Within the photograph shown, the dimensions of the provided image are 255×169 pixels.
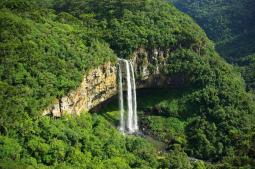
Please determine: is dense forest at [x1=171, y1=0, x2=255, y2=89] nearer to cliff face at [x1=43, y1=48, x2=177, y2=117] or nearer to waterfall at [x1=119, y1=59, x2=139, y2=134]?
cliff face at [x1=43, y1=48, x2=177, y2=117]

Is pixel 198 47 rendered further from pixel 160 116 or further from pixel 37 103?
pixel 37 103

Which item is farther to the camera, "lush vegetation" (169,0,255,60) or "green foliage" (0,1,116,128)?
"lush vegetation" (169,0,255,60)

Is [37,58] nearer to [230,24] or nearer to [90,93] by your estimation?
[90,93]

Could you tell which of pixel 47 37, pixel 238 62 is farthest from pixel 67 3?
pixel 238 62

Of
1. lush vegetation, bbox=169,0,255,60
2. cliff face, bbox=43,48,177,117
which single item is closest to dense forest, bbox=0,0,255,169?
cliff face, bbox=43,48,177,117

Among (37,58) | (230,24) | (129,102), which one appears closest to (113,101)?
(129,102)

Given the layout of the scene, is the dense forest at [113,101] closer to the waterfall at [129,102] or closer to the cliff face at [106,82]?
the cliff face at [106,82]

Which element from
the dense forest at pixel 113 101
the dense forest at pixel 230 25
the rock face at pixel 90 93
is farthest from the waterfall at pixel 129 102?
the dense forest at pixel 230 25
